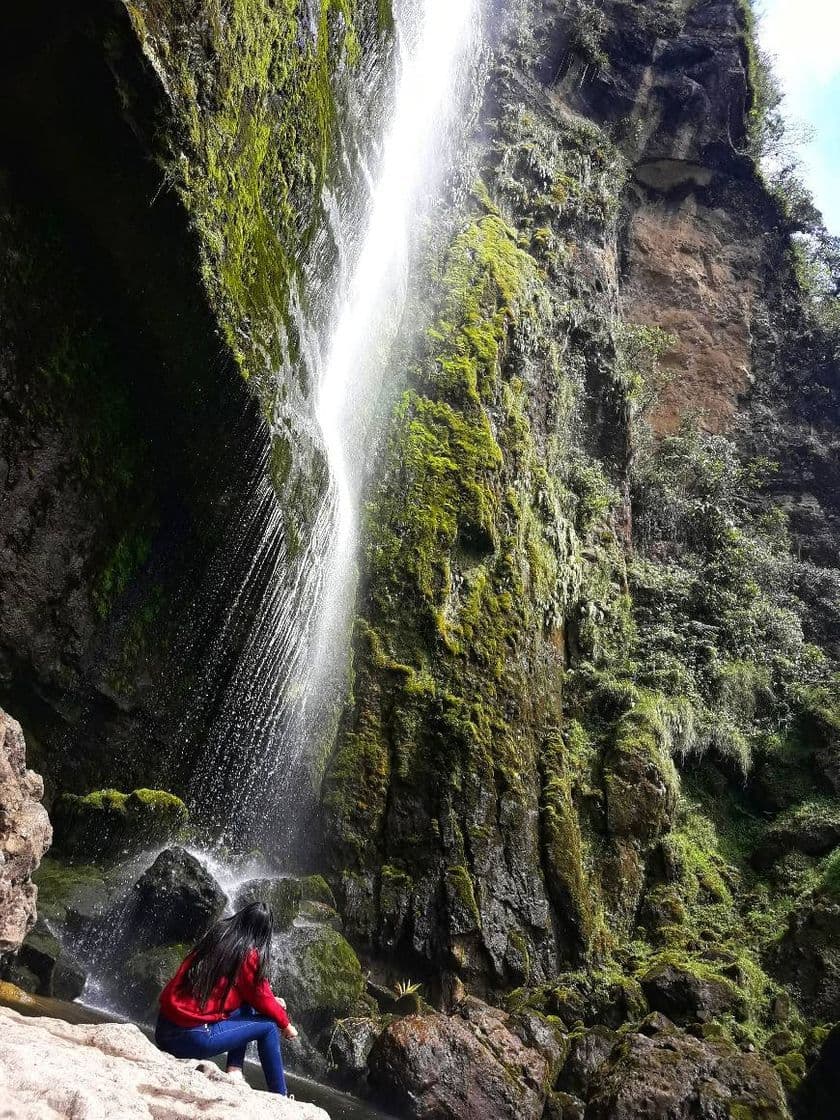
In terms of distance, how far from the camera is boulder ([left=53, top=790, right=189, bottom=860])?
8172 millimetres

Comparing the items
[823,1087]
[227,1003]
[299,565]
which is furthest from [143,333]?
[823,1087]

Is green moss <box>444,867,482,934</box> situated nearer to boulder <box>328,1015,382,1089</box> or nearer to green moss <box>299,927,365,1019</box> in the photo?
green moss <box>299,927,365,1019</box>

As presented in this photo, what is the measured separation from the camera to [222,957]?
414 cm

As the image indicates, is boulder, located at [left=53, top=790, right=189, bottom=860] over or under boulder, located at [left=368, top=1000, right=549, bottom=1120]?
over

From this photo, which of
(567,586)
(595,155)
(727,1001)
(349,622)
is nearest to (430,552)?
(349,622)

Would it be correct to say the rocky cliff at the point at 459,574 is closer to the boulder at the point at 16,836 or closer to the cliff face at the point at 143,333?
the cliff face at the point at 143,333

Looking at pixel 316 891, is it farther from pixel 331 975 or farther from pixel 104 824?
pixel 104 824

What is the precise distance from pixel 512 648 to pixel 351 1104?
21.3 feet

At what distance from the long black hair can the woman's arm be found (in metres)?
0.03

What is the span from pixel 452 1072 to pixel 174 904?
281cm

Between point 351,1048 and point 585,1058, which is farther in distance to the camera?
point 585,1058

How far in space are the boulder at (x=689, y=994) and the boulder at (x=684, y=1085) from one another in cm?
211

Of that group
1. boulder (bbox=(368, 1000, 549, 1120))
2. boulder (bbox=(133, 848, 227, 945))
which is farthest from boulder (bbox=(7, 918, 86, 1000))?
boulder (bbox=(368, 1000, 549, 1120))

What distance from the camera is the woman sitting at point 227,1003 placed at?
13.1ft
